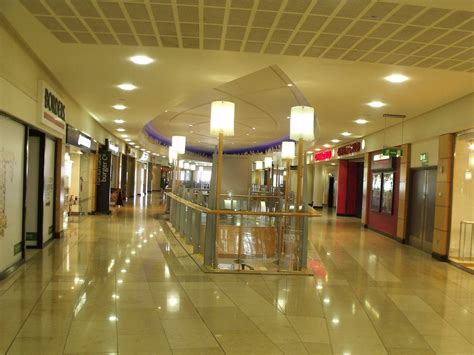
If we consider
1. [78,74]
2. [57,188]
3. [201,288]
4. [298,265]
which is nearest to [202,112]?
[57,188]

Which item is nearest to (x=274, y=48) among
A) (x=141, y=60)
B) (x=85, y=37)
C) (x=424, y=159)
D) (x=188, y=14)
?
(x=188, y=14)

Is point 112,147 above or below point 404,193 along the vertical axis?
above

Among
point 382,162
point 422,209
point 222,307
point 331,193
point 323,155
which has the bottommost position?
point 222,307

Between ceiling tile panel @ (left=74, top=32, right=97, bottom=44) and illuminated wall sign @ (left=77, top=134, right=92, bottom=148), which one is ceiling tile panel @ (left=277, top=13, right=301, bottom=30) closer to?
ceiling tile panel @ (left=74, top=32, right=97, bottom=44)

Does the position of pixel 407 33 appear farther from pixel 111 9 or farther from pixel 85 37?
pixel 85 37

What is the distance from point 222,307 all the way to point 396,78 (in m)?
4.13

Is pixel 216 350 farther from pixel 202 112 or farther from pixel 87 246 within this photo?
pixel 202 112

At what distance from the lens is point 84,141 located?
10.6 metres

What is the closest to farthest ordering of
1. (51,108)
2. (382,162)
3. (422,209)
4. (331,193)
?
(51,108)
(422,209)
(382,162)
(331,193)

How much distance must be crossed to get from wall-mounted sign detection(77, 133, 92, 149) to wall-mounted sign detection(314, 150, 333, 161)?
1045cm

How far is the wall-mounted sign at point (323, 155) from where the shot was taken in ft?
60.1

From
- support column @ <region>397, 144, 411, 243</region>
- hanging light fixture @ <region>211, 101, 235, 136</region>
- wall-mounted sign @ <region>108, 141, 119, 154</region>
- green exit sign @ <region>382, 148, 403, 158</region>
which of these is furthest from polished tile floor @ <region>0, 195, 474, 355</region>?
wall-mounted sign @ <region>108, 141, 119, 154</region>

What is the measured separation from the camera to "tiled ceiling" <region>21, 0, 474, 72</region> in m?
3.75

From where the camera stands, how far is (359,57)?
503 centimetres
